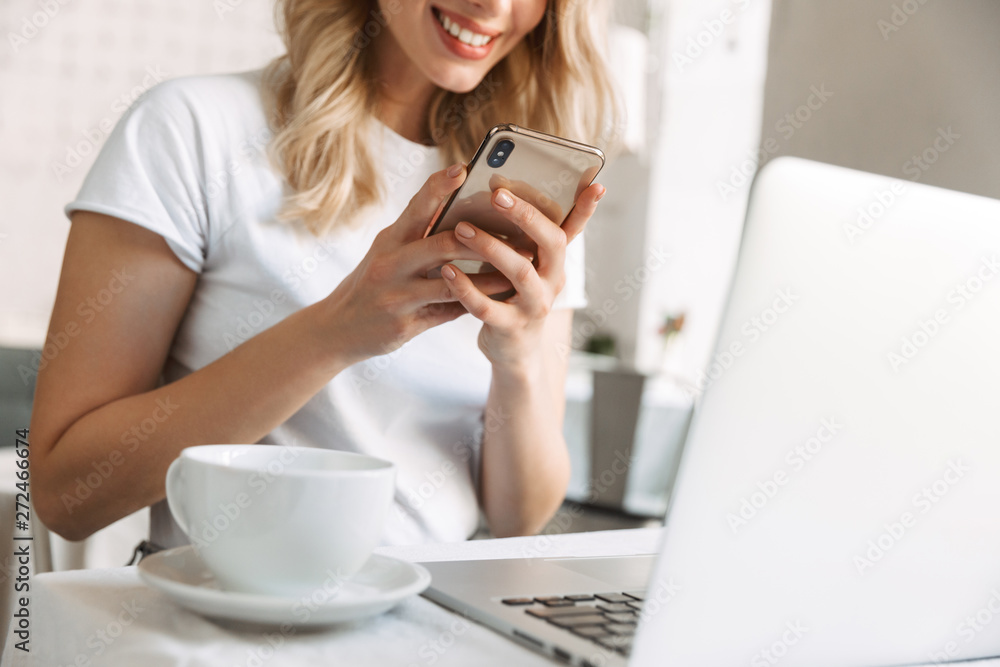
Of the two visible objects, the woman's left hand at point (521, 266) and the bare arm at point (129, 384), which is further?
the bare arm at point (129, 384)

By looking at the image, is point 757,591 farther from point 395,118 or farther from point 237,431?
point 395,118

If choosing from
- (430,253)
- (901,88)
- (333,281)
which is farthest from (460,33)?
(901,88)

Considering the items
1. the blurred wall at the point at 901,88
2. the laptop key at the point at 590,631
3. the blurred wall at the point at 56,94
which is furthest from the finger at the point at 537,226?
the blurred wall at the point at 56,94

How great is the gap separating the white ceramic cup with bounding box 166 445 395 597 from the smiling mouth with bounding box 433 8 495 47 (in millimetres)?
578

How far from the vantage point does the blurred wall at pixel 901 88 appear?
3.70ft

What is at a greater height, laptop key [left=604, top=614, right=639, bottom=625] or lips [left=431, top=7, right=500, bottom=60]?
lips [left=431, top=7, right=500, bottom=60]

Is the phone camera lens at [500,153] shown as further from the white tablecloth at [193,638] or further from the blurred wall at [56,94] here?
the blurred wall at [56,94]

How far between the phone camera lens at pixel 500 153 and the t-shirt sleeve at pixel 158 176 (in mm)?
359

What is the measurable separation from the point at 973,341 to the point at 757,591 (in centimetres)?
14

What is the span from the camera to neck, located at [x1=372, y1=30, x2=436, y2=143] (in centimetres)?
98

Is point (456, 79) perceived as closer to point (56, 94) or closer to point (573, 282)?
point (573, 282)

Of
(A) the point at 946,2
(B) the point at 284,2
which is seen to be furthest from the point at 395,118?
(A) the point at 946,2

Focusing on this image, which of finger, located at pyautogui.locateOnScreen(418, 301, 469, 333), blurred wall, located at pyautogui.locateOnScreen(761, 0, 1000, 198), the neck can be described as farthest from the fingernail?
blurred wall, located at pyautogui.locateOnScreen(761, 0, 1000, 198)

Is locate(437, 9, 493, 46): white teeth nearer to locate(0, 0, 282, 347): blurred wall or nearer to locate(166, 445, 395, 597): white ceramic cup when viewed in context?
locate(166, 445, 395, 597): white ceramic cup
